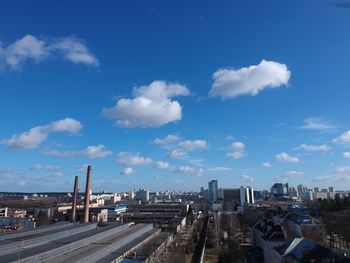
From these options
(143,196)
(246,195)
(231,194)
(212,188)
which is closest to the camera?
(246,195)

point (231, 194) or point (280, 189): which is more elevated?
point (280, 189)

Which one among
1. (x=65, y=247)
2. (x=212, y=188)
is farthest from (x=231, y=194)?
(x=65, y=247)

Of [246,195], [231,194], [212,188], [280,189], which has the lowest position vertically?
[246,195]

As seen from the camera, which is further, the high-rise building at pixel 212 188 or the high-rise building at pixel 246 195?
the high-rise building at pixel 212 188

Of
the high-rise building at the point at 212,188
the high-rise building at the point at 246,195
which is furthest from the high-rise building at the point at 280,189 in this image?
the high-rise building at the point at 246,195

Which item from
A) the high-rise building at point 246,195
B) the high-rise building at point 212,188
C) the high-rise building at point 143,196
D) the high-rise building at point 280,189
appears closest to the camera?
the high-rise building at point 246,195

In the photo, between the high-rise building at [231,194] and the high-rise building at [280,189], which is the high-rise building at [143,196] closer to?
the high-rise building at [231,194]

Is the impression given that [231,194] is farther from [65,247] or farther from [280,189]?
[65,247]

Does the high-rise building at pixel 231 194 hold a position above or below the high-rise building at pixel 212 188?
below

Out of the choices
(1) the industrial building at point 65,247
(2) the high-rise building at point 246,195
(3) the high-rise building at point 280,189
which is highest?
(3) the high-rise building at point 280,189

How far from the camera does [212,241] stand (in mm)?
45906

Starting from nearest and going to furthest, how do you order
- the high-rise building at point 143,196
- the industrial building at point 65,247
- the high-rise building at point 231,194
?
the industrial building at point 65,247, the high-rise building at point 231,194, the high-rise building at point 143,196

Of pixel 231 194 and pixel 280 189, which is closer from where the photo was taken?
pixel 231 194

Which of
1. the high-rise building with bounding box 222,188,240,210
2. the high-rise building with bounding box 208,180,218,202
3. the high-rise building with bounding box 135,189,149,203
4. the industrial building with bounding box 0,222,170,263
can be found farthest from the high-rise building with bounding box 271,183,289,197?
the industrial building with bounding box 0,222,170,263
